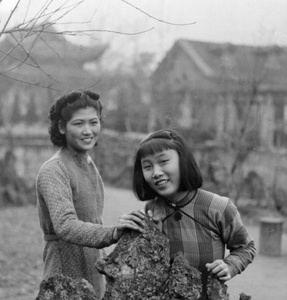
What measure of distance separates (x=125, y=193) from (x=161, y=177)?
10754 millimetres

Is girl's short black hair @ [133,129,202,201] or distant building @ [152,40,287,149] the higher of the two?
distant building @ [152,40,287,149]

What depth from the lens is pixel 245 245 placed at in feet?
6.05

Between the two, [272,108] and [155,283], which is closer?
[155,283]

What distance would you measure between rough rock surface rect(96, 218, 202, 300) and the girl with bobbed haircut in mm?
196

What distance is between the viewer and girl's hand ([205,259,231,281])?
1.62 metres

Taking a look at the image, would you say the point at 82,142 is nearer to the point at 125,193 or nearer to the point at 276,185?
the point at 276,185

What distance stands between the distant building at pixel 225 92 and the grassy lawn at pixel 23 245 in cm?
197

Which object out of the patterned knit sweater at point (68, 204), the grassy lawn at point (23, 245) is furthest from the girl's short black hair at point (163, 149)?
the grassy lawn at point (23, 245)

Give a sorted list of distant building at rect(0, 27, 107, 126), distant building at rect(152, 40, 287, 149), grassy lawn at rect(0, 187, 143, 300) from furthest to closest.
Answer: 1. distant building at rect(0, 27, 107, 126)
2. distant building at rect(152, 40, 287, 149)
3. grassy lawn at rect(0, 187, 143, 300)

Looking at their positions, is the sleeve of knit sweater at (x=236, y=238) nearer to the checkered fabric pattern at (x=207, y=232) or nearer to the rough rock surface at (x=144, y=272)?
the checkered fabric pattern at (x=207, y=232)

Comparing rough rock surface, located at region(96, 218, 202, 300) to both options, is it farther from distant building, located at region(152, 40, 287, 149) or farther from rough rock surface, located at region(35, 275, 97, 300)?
distant building, located at region(152, 40, 287, 149)

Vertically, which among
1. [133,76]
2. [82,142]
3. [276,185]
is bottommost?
[276,185]

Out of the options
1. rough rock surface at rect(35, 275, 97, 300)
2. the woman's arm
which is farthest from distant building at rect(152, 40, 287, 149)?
rough rock surface at rect(35, 275, 97, 300)

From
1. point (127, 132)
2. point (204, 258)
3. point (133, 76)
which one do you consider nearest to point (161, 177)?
point (204, 258)
